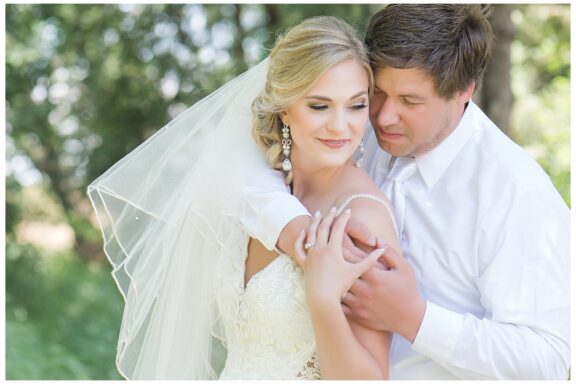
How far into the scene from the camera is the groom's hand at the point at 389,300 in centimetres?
265

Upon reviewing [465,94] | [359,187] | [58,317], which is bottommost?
[58,317]

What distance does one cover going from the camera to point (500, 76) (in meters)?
5.80

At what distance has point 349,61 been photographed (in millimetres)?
2838

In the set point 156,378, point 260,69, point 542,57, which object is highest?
point 260,69

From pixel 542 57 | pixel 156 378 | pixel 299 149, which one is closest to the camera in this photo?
pixel 299 149

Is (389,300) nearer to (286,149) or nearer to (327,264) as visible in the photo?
(327,264)

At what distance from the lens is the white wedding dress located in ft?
9.24

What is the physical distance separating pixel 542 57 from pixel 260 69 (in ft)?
31.0

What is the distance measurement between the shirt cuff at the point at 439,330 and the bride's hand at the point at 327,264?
10.8 inches

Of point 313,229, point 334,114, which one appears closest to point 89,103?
point 334,114

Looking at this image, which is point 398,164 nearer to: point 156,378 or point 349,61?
point 349,61

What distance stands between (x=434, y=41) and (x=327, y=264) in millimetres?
932

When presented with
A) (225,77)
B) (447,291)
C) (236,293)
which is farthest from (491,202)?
(225,77)

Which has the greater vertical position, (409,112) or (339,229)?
(409,112)
